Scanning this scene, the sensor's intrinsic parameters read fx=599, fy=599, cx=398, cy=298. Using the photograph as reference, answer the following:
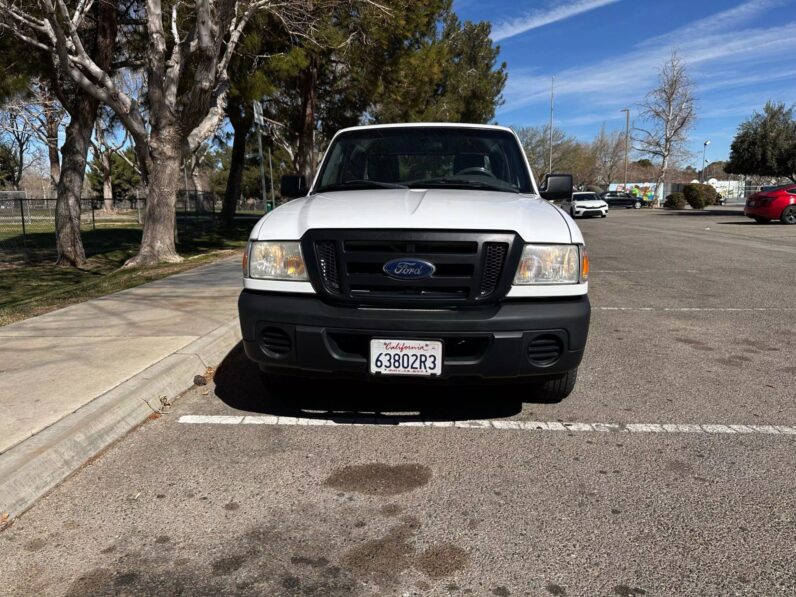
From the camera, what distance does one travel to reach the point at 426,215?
326 cm

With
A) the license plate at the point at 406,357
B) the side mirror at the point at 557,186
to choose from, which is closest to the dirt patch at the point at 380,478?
the license plate at the point at 406,357

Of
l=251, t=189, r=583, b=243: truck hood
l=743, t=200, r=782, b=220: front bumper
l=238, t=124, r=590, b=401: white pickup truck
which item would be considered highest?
l=743, t=200, r=782, b=220: front bumper

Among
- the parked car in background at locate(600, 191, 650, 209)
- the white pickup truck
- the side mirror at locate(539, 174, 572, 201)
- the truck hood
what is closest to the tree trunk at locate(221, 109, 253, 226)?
the side mirror at locate(539, 174, 572, 201)

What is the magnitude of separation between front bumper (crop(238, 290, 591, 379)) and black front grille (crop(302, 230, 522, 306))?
7 centimetres

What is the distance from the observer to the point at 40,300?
7566 millimetres

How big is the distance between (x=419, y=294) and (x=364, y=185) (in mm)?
1505

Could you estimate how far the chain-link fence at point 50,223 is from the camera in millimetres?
15766

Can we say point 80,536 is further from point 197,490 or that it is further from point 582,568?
point 582,568

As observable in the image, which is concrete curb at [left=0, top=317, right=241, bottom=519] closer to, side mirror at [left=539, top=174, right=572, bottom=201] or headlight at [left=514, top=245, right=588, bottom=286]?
headlight at [left=514, top=245, right=588, bottom=286]

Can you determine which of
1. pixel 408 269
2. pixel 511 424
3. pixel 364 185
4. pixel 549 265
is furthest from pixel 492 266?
pixel 364 185

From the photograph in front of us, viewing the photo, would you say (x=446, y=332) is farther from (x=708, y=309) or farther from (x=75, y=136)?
(x=75, y=136)

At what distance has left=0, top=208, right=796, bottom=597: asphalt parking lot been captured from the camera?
223 cm

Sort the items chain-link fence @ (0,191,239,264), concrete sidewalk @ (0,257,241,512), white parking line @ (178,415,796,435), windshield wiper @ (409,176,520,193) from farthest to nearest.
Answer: chain-link fence @ (0,191,239,264) < windshield wiper @ (409,176,520,193) < white parking line @ (178,415,796,435) < concrete sidewalk @ (0,257,241,512)

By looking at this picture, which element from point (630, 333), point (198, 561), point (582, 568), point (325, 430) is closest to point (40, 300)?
point (325, 430)
